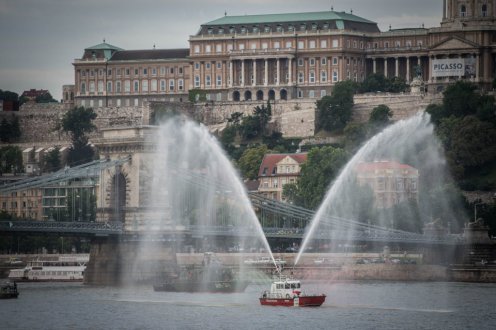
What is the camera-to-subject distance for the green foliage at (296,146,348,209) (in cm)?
14062

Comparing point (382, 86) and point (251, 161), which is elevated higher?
point (382, 86)

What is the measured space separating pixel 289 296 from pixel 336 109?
78570 mm

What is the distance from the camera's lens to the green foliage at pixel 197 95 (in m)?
190

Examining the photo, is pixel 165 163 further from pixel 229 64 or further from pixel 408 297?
pixel 229 64

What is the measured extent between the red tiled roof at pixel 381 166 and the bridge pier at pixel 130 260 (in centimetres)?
2383

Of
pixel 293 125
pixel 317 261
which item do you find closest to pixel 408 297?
pixel 317 261

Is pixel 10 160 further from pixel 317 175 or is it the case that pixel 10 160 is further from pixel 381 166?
pixel 381 166

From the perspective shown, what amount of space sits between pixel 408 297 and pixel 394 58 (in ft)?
283

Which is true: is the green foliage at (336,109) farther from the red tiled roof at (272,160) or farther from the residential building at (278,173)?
the residential building at (278,173)

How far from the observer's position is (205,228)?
377 feet

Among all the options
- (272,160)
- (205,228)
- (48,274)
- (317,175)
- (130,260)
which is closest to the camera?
(130,260)

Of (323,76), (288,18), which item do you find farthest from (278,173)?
(288,18)

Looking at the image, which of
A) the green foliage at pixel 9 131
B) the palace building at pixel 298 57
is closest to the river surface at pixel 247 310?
the palace building at pixel 298 57

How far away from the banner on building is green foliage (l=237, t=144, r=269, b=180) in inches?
840
